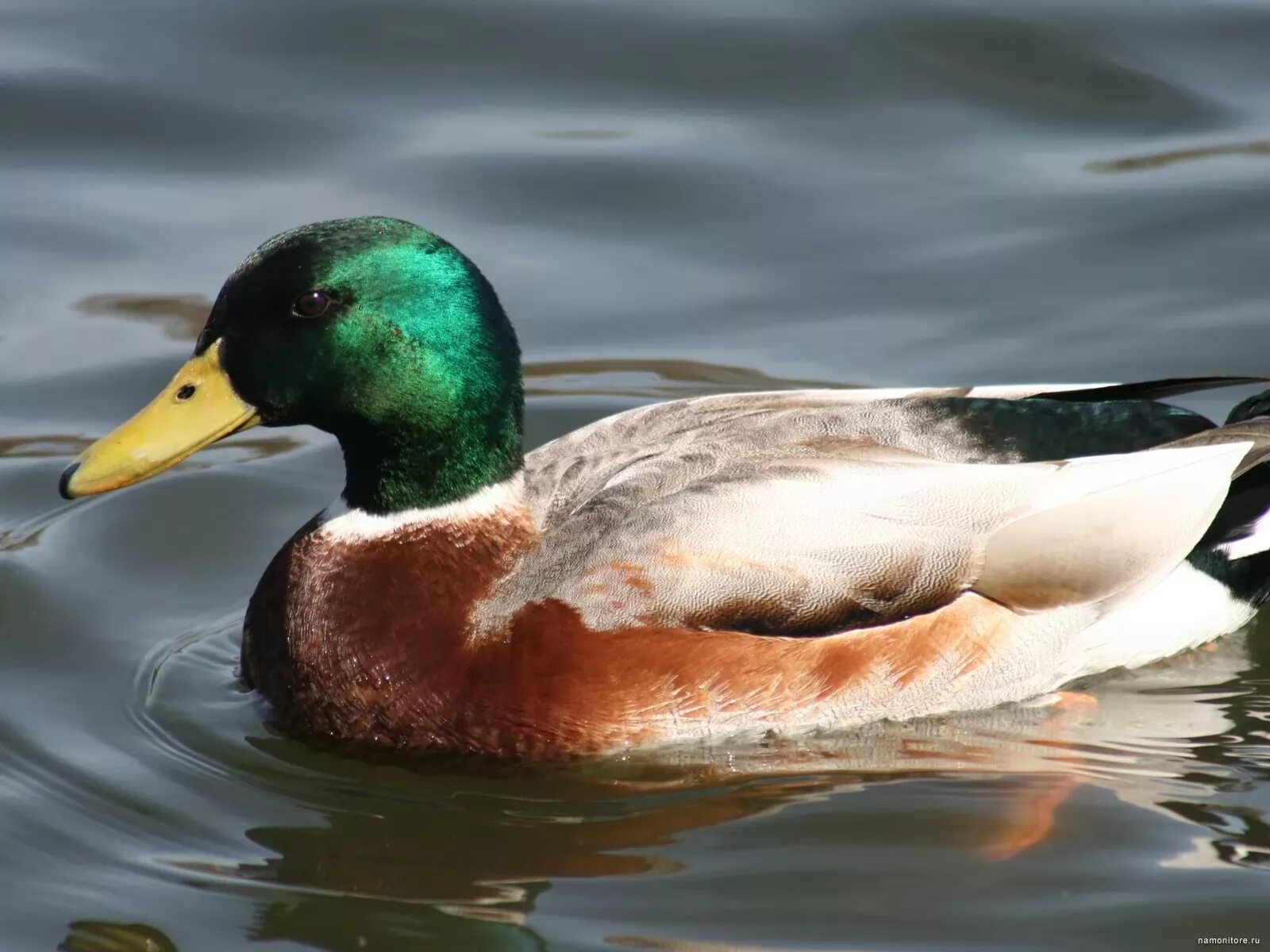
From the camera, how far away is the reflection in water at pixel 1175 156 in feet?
29.6

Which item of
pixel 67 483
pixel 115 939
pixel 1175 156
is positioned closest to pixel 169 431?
pixel 67 483

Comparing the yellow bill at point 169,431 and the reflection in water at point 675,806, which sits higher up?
the yellow bill at point 169,431

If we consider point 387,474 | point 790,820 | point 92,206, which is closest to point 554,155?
point 92,206

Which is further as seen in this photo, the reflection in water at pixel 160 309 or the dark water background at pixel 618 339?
the reflection in water at pixel 160 309

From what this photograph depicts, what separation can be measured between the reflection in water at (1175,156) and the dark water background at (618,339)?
3 centimetres

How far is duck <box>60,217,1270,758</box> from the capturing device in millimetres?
5125

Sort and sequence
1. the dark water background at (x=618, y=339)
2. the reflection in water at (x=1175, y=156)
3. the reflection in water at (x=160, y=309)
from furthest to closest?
the reflection in water at (x=1175, y=156), the reflection in water at (x=160, y=309), the dark water background at (x=618, y=339)

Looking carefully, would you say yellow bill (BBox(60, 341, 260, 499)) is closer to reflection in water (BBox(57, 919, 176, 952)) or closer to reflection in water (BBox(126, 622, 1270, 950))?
Result: reflection in water (BBox(126, 622, 1270, 950))

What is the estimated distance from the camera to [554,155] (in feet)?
30.2

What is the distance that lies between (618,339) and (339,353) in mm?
2878

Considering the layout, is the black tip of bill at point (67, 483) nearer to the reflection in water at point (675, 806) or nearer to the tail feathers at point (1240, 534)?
the reflection in water at point (675, 806)

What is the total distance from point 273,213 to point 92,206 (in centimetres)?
83

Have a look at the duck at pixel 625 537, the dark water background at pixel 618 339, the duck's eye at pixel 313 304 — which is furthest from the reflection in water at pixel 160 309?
the duck's eye at pixel 313 304

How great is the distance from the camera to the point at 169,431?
5176 mm
